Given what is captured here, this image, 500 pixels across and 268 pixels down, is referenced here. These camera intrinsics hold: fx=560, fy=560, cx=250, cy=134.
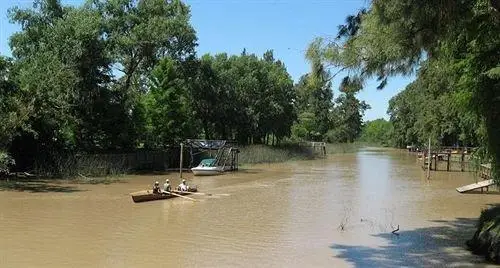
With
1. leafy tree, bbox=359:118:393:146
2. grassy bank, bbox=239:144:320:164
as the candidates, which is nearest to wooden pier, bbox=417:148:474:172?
grassy bank, bbox=239:144:320:164

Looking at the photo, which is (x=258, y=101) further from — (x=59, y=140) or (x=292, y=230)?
(x=292, y=230)

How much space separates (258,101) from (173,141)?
57.0 ft

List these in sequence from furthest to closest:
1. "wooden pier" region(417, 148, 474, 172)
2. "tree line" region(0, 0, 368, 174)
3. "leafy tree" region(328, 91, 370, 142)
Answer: "leafy tree" region(328, 91, 370, 142)
"wooden pier" region(417, 148, 474, 172)
"tree line" region(0, 0, 368, 174)

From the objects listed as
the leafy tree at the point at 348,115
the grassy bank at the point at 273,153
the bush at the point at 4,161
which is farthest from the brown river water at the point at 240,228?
the leafy tree at the point at 348,115

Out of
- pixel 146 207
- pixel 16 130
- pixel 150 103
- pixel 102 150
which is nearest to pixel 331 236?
pixel 146 207

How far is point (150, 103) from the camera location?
4284 cm

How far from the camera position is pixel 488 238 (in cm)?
1227

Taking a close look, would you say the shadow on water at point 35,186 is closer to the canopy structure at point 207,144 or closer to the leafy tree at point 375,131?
the canopy structure at point 207,144

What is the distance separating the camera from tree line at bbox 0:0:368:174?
3225 centimetres

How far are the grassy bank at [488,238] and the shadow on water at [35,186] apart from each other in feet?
62.4

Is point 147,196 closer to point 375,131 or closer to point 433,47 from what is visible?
point 433,47

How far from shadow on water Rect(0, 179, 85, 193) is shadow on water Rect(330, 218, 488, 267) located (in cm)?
1638

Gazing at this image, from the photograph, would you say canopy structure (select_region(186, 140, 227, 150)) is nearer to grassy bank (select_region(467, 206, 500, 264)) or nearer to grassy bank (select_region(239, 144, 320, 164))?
grassy bank (select_region(239, 144, 320, 164))

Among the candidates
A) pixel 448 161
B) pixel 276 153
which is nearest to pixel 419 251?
pixel 448 161
